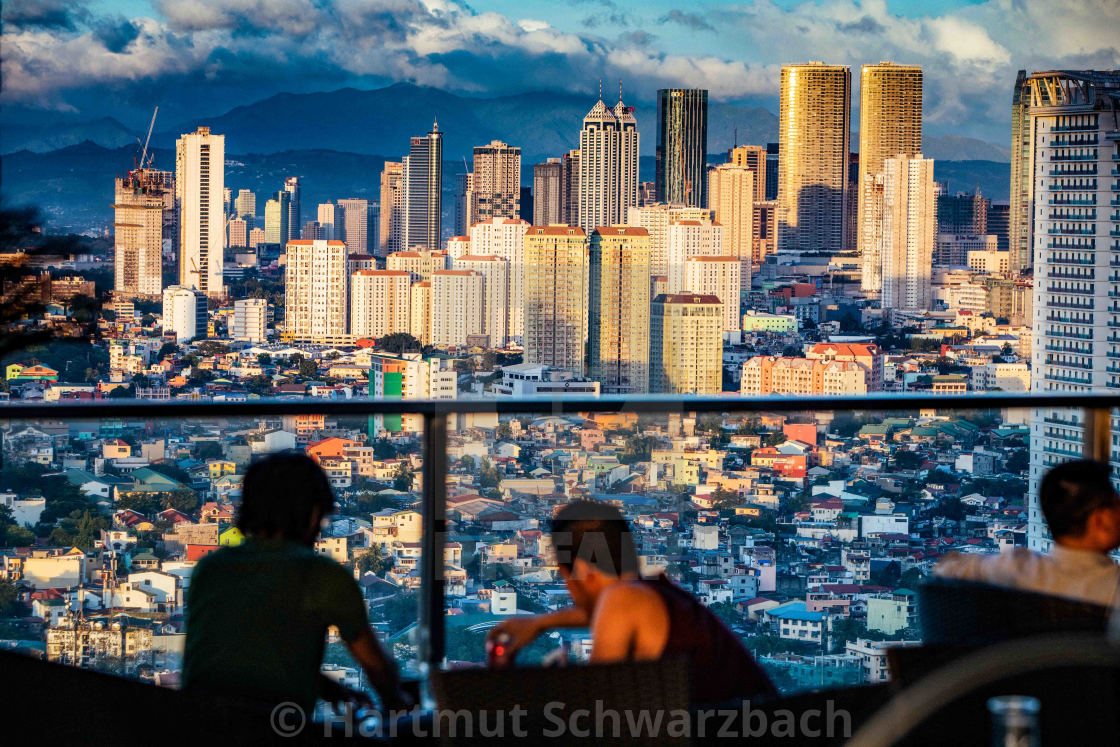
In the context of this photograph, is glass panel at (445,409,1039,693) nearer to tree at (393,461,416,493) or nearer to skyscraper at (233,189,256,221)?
tree at (393,461,416,493)

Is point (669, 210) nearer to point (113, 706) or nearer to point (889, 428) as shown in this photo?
point (889, 428)

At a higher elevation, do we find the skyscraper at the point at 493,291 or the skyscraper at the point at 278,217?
the skyscraper at the point at 278,217

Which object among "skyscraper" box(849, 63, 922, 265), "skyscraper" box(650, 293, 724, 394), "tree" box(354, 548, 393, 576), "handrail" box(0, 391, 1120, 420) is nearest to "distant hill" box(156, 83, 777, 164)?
"skyscraper" box(849, 63, 922, 265)

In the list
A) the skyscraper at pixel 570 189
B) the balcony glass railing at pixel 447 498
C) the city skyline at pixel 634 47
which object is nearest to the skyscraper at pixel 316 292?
the city skyline at pixel 634 47

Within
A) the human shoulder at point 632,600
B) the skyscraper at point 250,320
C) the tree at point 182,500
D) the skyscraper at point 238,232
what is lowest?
the tree at point 182,500

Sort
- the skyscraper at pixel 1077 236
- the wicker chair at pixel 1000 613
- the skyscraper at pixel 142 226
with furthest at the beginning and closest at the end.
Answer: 1. the skyscraper at pixel 142 226
2. the skyscraper at pixel 1077 236
3. the wicker chair at pixel 1000 613

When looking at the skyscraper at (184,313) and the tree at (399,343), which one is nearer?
the skyscraper at (184,313)

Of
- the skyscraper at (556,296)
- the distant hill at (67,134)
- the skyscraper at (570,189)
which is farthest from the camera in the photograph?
the skyscraper at (570,189)

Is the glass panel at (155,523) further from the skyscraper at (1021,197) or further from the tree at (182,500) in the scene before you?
the skyscraper at (1021,197)
